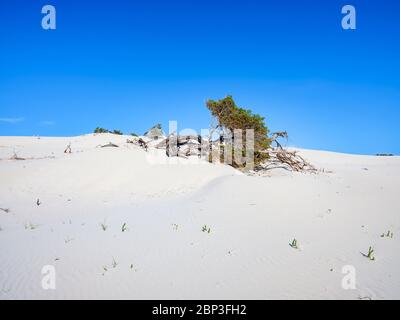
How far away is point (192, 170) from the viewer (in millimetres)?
14258

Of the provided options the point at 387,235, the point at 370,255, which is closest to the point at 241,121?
the point at 387,235

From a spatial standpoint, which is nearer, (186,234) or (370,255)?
(370,255)

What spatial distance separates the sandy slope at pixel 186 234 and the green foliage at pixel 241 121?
5196 mm

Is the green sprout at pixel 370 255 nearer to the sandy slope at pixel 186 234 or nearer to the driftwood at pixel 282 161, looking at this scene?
the sandy slope at pixel 186 234

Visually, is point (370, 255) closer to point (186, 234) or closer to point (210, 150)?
point (186, 234)

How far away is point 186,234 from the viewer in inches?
261

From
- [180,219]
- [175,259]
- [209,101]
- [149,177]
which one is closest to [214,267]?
[175,259]

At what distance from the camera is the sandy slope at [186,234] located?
4.43m

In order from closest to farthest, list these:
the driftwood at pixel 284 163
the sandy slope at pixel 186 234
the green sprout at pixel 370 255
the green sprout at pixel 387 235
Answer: the sandy slope at pixel 186 234, the green sprout at pixel 370 255, the green sprout at pixel 387 235, the driftwood at pixel 284 163

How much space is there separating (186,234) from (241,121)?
13.8 metres

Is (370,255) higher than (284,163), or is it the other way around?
(284,163)

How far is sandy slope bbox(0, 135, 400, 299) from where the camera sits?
4426 mm

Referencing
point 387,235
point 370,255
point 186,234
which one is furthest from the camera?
point 387,235

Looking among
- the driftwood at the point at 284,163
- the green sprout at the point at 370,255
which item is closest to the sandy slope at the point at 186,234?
the green sprout at the point at 370,255
